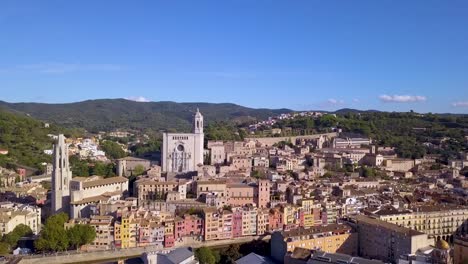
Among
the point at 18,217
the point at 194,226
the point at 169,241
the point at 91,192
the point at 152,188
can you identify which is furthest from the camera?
the point at 152,188

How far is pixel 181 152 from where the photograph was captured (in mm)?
31844

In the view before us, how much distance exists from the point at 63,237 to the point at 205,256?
546 centimetres

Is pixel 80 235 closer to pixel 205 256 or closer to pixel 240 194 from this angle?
pixel 205 256

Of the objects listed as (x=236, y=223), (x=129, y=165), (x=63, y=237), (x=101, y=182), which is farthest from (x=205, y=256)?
(x=129, y=165)

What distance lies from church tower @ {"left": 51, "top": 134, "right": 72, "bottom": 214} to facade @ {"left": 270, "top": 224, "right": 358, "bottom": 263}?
32.4ft

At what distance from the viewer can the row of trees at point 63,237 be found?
20.2 m

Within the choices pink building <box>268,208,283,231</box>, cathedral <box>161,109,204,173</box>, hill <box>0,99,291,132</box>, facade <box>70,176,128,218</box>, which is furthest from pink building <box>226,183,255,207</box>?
hill <box>0,99,291,132</box>

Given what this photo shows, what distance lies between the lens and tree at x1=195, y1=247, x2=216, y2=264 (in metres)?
19.3

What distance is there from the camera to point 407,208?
2453cm

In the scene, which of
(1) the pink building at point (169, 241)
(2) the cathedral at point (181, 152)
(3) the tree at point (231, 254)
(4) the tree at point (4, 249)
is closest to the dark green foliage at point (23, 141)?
(2) the cathedral at point (181, 152)

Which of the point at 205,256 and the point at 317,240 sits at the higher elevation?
the point at 317,240

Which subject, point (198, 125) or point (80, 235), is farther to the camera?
point (198, 125)

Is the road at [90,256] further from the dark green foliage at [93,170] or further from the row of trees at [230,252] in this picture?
the dark green foliage at [93,170]

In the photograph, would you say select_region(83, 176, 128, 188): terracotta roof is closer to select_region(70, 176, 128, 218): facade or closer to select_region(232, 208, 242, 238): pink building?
select_region(70, 176, 128, 218): facade
